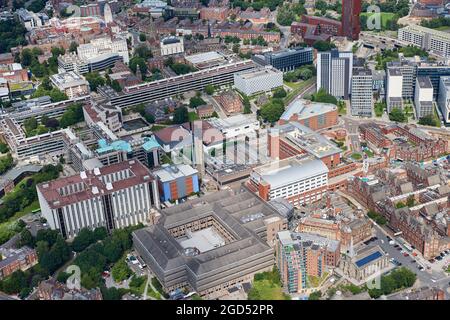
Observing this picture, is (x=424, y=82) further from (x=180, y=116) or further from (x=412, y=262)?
(x=412, y=262)

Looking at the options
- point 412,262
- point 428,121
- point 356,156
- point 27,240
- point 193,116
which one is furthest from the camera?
point 193,116

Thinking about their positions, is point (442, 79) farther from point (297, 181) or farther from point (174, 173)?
point (174, 173)

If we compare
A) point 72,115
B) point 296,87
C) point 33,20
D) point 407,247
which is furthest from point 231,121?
point 33,20

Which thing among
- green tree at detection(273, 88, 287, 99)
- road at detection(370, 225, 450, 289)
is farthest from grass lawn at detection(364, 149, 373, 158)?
green tree at detection(273, 88, 287, 99)

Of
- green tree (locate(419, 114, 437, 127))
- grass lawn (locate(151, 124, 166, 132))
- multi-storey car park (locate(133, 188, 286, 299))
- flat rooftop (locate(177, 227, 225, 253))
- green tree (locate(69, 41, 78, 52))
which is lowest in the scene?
flat rooftop (locate(177, 227, 225, 253))

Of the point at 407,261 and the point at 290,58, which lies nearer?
the point at 407,261

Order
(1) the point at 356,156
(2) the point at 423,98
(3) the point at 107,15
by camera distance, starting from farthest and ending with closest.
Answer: (3) the point at 107,15, (2) the point at 423,98, (1) the point at 356,156

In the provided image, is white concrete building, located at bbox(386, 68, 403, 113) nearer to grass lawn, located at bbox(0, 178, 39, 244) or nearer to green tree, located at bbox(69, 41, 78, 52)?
grass lawn, located at bbox(0, 178, 39, 244)
